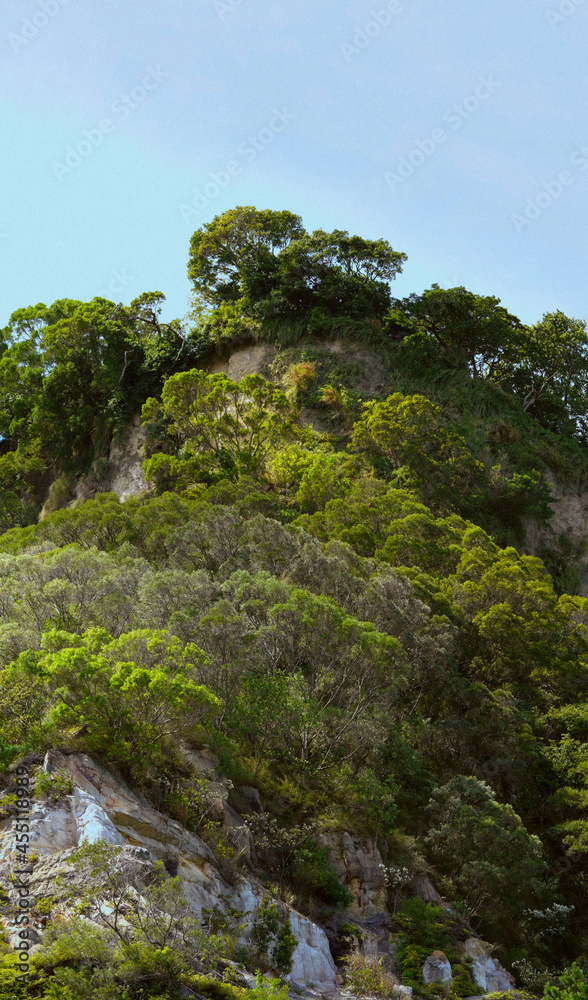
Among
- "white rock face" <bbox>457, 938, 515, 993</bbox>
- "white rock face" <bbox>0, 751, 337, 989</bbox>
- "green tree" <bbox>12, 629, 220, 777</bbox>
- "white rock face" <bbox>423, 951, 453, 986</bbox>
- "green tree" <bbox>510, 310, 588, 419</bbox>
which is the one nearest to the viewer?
"white rock face" <bbox>0, 751, 337, 989</bbox>

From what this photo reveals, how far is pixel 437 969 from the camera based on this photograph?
13.2 meters

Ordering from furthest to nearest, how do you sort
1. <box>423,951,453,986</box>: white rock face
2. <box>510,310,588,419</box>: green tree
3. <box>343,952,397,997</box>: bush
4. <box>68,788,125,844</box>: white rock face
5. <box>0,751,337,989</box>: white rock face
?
<box>510,310,588,419</box>: green tree < <box>423,951,453,986</box>: white rock face < <box>343,952,397,997</box>: bush < <box>68,788,125,844</box>: white rock face < <box>0,751,337,989</box>: white rock face

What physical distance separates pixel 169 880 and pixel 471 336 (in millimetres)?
35238

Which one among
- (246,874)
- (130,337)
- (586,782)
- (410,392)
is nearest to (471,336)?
(410,392)

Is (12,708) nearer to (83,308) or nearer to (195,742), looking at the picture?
(195,742)

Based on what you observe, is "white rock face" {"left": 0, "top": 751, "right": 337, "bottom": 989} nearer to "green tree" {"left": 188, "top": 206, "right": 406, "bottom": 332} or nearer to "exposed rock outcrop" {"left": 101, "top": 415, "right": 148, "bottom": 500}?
"exposed rock outcrop" {"left": 101, "top": 415, "right": 148, "bottom": 500}

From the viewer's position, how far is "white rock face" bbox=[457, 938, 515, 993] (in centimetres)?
1372

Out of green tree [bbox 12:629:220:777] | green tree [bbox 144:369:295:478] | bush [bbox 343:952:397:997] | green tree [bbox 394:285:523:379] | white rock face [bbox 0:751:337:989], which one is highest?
green tree [bbox 394:285:523:379]

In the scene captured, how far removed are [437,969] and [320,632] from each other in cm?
620

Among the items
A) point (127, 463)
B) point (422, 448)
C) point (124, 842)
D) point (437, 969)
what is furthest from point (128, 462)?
point (124, 842)

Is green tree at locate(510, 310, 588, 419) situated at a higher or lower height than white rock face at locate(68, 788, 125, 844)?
higher

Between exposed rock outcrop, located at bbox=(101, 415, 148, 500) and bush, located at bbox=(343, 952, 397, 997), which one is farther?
exposed rock outcrop, located at bbox=(101, 415, 148, 500)

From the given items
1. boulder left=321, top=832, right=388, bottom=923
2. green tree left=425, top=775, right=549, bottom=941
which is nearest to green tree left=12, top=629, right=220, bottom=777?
boulder left=321, top=832, right=388, bottom=923

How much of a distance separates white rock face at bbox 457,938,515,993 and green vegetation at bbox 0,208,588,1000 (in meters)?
0.24
